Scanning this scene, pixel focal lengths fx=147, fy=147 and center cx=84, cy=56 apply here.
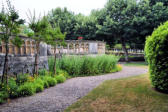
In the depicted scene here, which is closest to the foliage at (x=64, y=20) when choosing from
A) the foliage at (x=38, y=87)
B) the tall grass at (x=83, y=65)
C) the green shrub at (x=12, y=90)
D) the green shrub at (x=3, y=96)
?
the tall grass at (x=83, y=65)

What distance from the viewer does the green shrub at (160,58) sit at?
13.2 ft

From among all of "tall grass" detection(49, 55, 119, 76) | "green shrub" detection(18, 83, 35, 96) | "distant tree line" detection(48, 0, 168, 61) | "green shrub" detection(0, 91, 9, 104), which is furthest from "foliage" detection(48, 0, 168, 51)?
"green shrub" detection(0, 91, 9, 104)

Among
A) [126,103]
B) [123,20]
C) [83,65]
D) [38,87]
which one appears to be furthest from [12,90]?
[123,20]

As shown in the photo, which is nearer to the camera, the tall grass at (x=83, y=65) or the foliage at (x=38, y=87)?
the foliage at (x=38, y=87)

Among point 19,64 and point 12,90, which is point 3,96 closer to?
point 12,90

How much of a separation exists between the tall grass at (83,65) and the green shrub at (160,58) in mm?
4937

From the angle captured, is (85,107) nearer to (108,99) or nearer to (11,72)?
(108,99)

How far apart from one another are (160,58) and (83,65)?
5.53 m

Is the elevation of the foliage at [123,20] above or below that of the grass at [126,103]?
above

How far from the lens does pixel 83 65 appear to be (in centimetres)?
920

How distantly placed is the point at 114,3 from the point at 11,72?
14.2 meters

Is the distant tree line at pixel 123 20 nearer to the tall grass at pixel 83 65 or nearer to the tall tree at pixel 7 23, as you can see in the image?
the tall grass at pixel 83 65

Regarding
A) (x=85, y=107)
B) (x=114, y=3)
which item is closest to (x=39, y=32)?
(x=85, y=107)

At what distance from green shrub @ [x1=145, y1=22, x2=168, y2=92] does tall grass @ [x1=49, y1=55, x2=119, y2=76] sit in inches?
194
